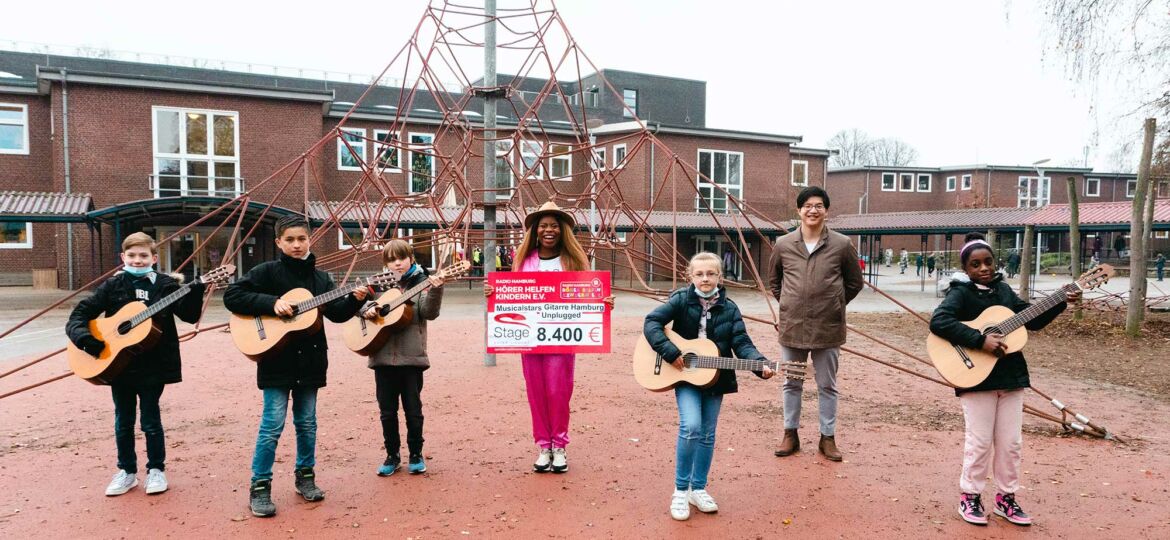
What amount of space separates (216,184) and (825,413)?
1917 centimetres

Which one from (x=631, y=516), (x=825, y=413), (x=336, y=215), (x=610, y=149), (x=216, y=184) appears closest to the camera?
(x=631, y=516)

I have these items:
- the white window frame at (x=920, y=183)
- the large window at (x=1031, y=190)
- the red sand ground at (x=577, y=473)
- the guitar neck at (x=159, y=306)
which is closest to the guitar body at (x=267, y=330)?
the guitar neck at (x=159, y=306)

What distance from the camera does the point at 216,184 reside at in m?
19.3

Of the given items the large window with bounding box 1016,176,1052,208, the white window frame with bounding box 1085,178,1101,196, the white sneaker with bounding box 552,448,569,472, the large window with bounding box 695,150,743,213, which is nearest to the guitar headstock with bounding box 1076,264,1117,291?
the white sneaker with bounding box 552,448,569,472

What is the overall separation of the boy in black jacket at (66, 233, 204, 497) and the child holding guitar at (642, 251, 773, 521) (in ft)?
8.31

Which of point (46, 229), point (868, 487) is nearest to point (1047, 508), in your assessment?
point (868, 487)

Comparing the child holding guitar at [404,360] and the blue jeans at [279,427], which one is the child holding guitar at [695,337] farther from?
the blue jeans at [279,427]

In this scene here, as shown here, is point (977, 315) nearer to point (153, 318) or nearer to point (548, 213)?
point (548, 213)

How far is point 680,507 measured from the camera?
3.49 metres

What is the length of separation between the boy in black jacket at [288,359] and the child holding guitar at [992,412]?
3.15m

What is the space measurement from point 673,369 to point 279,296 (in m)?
2.13

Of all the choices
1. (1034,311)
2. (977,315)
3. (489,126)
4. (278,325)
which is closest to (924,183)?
(489,126)

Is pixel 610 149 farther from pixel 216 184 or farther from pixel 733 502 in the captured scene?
pixel 733 502

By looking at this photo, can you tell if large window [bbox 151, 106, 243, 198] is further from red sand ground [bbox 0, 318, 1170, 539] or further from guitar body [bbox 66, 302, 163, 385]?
guitar body [bbox 66, 302, 163, 385]
